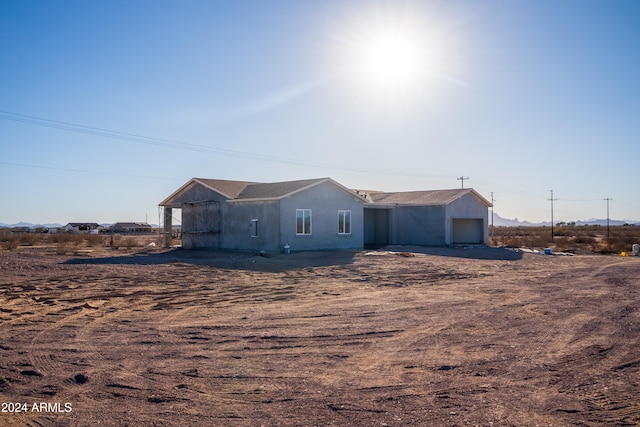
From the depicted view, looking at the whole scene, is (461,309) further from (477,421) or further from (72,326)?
(72,326)

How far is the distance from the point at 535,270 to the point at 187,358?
17.0 m

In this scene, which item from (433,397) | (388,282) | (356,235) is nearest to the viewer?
(433,397)

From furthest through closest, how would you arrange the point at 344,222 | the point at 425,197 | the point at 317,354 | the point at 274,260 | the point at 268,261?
the point at 425,197, the point at 344,222, the point at 274,260, the point at 268,261, the point at 317,354

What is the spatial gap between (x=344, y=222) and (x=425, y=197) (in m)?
8.79

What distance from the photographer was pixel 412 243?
37156 mm

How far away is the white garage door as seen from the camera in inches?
1555

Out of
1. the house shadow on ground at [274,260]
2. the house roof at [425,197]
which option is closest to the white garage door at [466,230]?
the house roof at [425,197]

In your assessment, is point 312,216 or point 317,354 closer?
point 317,354

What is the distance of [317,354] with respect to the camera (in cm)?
823

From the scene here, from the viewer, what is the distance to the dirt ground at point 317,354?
19.1 ft

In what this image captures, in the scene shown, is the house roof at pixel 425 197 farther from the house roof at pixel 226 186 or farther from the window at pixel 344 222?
the house roof at pixel 226 186

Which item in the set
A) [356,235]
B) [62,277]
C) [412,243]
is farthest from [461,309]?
[412,243]

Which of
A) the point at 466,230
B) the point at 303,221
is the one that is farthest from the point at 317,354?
the point at 466,230

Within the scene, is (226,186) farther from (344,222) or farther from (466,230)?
(466,230)
